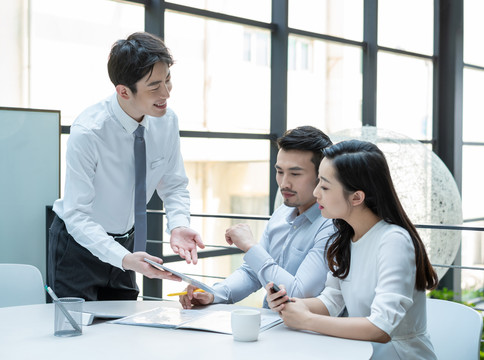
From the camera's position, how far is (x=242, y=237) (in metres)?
1.85

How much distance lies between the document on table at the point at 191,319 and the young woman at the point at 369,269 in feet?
0.37

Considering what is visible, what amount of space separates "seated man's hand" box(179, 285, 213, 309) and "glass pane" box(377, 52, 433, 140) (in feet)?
15.6

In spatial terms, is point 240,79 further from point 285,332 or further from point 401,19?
point 285,332

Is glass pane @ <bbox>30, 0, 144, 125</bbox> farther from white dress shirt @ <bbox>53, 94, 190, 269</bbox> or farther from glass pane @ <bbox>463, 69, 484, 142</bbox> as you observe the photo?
glass pane @ <bbox>463, 69, 484, 142</bbox>

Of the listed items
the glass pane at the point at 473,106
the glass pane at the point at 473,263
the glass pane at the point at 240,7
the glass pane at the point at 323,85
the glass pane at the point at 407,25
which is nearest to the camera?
the glass pane at the point at 240,7

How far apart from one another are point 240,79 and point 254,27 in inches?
17.8

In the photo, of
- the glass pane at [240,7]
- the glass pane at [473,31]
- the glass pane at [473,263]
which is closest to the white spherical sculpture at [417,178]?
the glass pane at [240,7]

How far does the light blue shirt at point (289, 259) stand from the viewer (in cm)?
179

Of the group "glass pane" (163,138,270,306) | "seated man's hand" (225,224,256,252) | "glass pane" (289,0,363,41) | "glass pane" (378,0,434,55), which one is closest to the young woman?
"seated man's hand" (225,224,256,252)

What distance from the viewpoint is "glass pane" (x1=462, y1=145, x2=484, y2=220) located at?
6938 mm

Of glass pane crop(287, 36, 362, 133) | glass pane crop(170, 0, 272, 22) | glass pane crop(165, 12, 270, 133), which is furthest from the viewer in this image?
glass pane crop(287, 36, 362, 133)

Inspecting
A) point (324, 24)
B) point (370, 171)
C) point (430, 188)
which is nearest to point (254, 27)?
point (324, 24)

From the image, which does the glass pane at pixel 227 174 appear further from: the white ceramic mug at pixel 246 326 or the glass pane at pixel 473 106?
the glass pane at pixel 473 106

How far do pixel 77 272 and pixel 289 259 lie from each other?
689 millimetres
